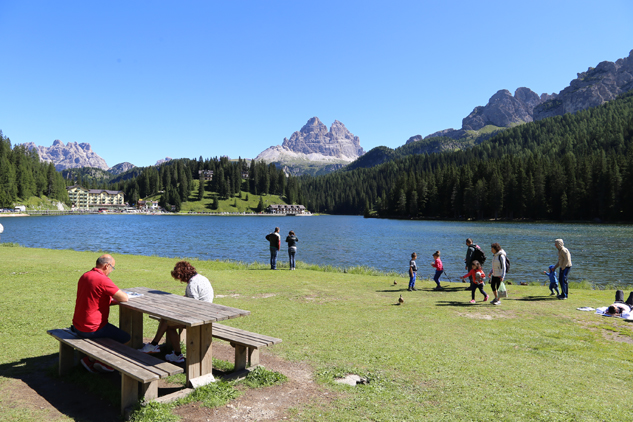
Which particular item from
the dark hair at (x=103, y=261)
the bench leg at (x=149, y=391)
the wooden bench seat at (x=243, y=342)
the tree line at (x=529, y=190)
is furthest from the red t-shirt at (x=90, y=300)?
the tree line at (x=529, y=190)

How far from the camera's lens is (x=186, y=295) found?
8562 mm

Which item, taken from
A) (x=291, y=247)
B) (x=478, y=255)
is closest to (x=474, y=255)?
(x=478, y=255)

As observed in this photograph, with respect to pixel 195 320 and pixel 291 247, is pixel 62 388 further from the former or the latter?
pixel 291 247

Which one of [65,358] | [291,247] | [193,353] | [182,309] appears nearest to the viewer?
[193,353]

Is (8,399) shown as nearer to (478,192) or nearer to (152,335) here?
(152,335)

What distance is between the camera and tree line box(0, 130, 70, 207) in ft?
492

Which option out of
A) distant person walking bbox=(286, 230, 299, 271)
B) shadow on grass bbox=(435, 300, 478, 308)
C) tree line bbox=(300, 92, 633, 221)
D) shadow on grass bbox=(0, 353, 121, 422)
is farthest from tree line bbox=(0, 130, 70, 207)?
shadow on grass bbox=(435, 300, 478, 308)

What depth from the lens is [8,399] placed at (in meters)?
6.20

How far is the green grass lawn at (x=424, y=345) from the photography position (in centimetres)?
630

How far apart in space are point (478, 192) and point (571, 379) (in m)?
131

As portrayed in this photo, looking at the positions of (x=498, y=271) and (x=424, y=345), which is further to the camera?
(x=498, y=271)

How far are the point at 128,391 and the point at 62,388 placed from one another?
1983mm

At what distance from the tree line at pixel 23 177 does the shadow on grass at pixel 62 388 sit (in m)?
185

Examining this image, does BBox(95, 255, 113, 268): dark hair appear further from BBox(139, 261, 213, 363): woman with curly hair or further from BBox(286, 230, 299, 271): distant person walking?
BBox(286, 230, 299, 271): distant person walking
